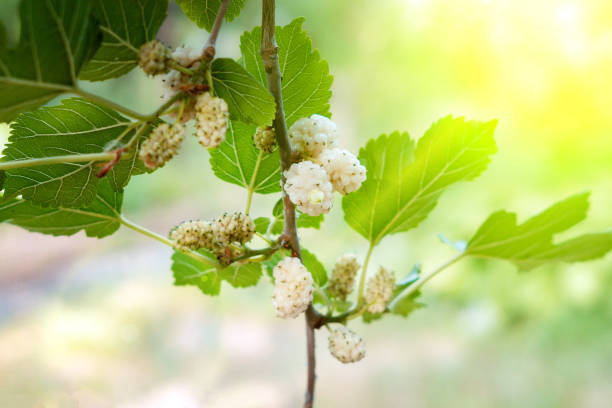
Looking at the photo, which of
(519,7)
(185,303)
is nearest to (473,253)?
(185,303)

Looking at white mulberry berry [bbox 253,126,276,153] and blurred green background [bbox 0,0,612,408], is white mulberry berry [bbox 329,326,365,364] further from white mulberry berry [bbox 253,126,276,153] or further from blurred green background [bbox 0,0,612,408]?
blurred green background [bbox 0,0,612,408]

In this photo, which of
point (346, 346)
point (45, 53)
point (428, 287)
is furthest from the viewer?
point (428, 287)

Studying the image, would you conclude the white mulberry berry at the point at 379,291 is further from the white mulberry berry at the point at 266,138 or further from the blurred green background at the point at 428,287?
the blurred green background at the point at 428,287

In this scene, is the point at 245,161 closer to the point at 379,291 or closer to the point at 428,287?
the point at 379,291

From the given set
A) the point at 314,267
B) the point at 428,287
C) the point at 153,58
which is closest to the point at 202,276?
the point at 314,267

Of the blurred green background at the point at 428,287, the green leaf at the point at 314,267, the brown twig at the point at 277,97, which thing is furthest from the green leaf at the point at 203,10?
the blurred green background at the point at 428,287

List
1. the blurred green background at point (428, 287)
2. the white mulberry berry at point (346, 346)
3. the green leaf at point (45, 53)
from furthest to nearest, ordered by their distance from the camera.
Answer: the blurred green background at point (428, 287)
the white mulberry berry at point (346, 346)
the green leaf at point (45, 53)
